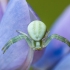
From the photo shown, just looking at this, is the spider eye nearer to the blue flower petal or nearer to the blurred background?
the blue flower petal

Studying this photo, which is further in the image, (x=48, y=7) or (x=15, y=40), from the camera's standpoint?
(x=48, y=7)

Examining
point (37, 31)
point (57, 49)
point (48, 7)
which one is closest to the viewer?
point (37, 31)

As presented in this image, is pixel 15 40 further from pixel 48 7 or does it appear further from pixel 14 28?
pixel 48 7

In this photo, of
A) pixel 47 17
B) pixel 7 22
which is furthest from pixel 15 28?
pixel 47 17

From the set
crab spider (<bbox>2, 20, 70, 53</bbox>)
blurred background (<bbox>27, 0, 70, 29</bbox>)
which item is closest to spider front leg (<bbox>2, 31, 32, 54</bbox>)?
crab spider (<bbox>2, 20, 70, 53</bbox>)

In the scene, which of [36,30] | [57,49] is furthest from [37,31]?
[57,49]

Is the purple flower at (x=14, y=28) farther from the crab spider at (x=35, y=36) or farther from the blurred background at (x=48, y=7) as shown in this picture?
the blurred background at (x=48, y=7)

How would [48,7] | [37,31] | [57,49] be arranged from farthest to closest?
[48,7]
[57,49]
[37,31]

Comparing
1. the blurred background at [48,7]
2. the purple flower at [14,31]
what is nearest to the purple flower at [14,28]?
the purple flower at [14,31]

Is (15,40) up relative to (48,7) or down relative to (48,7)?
up
